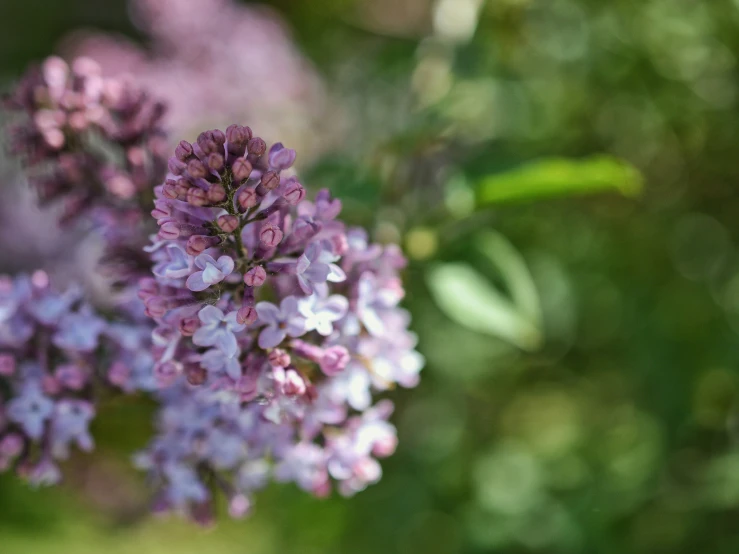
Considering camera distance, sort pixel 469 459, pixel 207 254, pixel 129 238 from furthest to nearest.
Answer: pixel 469 459
pixel 129 238
pixel 207 254

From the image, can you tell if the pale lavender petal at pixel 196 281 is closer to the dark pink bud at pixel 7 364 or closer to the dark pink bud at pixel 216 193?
the dark pink bud at pixel 216 193

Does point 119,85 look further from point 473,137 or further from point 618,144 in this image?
point 618,144

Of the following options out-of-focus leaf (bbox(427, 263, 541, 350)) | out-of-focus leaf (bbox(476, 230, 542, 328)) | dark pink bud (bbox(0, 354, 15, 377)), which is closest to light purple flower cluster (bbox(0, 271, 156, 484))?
dark pink bud (bbox(0, 354, 15, 377))

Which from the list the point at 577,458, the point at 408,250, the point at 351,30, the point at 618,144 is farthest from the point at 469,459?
the point at 351,30

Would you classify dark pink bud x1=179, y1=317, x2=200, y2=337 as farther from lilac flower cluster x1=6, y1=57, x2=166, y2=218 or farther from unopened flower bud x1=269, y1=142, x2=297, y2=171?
lilac flower cluster x1=6, y1=57, x2=166, y2=218

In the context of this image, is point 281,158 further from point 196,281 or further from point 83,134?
point 83,134

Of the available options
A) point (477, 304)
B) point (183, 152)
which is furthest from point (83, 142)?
point (477, 304)

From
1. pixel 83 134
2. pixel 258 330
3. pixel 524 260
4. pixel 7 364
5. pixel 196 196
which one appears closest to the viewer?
pixel 196 196
